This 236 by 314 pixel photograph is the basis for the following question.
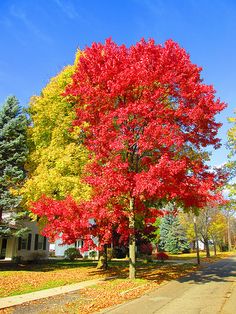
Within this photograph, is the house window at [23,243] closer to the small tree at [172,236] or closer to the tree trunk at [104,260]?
the tree trunk at [104,260]

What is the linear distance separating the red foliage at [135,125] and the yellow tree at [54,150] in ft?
8.59

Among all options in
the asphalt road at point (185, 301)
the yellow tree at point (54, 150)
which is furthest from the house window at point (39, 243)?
the asphalt road at point (185, 301)

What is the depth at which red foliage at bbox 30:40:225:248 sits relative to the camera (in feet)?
47.1

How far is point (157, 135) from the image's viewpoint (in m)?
14.0

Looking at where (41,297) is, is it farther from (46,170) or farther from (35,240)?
(35,240)

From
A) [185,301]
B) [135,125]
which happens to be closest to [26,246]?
[135,125]

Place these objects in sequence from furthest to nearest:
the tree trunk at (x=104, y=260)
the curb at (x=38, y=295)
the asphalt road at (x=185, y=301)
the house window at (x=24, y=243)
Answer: the house window at (x=24, y=243)
the tree trunk at (x=104, y=260)
the curb at (x=38, y=295)
the asphalt road at (x=185, y=301)

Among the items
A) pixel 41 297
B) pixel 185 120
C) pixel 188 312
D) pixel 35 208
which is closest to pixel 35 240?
pixel 35 208

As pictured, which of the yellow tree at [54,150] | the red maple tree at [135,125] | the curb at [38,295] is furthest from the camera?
the yellow tree at [54,150]

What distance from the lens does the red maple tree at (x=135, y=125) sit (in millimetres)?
14367

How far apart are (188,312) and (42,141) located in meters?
16.6

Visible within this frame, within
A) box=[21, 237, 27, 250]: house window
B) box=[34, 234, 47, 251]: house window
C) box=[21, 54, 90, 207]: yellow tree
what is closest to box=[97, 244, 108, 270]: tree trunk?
box=[21, 54, 90, 207]: yellow tree

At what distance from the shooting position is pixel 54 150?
21.3 metres

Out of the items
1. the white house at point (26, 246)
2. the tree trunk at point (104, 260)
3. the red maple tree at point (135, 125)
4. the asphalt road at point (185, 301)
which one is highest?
the red maple tree at point (135, 125)
